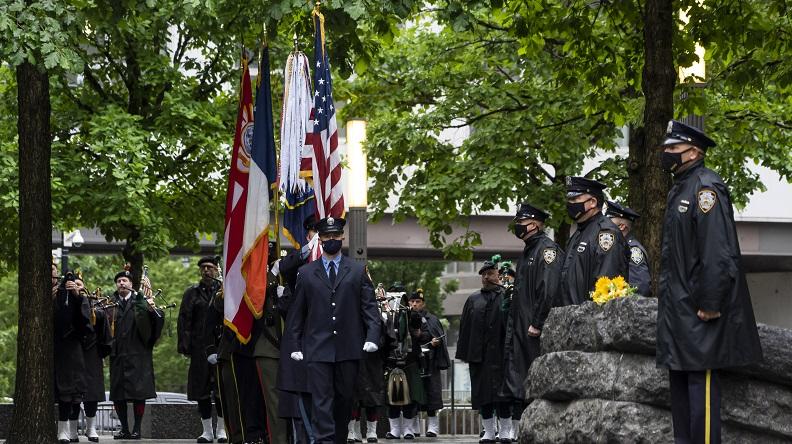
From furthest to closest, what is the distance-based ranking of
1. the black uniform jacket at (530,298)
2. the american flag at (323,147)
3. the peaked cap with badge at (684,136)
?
the american flag at (323,147) < the black uniform jacket at (530,298) < the peaked cap with badge at (684,136)

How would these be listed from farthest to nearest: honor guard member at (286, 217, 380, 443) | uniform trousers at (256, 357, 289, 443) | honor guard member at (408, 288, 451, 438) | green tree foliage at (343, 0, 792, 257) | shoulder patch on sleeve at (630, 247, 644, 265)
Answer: green tree foliage at (343, 0, 792, 257) → honor guard member at (408, 288, 451, 438) → uniform trousers at (256, 357, 289, 443) → honor guard member at (286, 217, 380, 443) → shoulder patch on sleeve at (630, 247, 644, 265)

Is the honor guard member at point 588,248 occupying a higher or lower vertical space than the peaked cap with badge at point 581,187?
lower

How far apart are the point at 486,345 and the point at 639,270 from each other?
7368mm

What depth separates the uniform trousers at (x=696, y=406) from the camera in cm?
955

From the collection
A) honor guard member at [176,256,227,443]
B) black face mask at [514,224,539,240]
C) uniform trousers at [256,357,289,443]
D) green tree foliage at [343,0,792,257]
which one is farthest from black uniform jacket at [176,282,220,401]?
green tree foliage at [343,0,792,257]

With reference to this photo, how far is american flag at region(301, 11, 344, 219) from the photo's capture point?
1523cm

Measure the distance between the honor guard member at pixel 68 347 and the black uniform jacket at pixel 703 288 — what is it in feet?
37.4

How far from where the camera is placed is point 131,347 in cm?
2116

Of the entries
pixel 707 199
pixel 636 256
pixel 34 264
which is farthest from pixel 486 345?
pixel 707 199

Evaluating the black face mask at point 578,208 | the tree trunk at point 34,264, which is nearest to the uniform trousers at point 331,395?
the black face mask at point 578,208

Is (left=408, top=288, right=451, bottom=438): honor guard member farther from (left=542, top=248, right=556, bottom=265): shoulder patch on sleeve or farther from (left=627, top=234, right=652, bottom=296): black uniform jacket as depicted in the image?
(left=627, top=234, right=652, bottom=296): black uniform jacket

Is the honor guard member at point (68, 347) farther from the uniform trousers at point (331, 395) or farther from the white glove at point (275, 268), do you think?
the uniform trousers at point (331, 395)

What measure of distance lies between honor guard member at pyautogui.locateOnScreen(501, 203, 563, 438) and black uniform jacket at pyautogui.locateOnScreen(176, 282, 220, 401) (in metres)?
4.33

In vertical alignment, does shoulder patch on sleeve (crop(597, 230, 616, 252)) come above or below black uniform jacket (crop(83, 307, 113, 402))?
above
